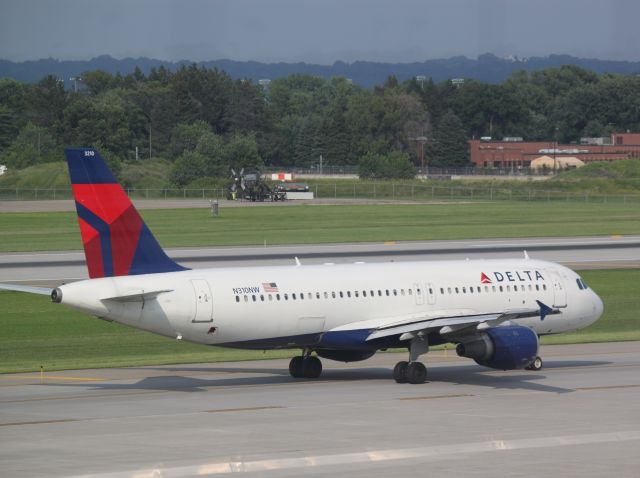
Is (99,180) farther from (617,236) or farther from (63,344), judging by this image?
(617,236)

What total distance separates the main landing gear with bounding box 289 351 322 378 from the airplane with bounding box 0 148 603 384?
0.15 ft

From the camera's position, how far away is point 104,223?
3834 cm

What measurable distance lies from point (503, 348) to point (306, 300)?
627cm

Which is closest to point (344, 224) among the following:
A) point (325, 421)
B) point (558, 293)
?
point (558, 293)

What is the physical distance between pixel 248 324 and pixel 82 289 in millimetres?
5150

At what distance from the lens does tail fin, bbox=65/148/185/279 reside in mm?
38156

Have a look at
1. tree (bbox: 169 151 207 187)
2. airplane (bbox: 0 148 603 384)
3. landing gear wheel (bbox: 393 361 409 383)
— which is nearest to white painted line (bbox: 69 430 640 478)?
airplane (bbox: 0 148 603 384)

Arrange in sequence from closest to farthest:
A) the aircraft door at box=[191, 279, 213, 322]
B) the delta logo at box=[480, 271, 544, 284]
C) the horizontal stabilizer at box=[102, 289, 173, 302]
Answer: the horizontal stabilizer at box=[102, 289, 173, 302], the aircraft door at box=[191, 279, 213, 322], the delta logo at box=[480, 271, 544, 284]

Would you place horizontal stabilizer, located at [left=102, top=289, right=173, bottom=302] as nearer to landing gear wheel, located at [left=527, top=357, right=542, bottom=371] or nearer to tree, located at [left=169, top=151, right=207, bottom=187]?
landing gear wheel, located at [left=527, top=357, right=542, bottom=371]

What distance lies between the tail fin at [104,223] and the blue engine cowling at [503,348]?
407 inches

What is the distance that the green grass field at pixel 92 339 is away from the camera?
47.5 meters

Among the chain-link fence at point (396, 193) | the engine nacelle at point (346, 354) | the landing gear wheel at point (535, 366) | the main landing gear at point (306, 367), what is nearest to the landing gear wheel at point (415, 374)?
the engine nacelle at point (346, 354)

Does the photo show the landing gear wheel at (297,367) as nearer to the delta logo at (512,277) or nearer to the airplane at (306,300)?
the airplane at (306,300)

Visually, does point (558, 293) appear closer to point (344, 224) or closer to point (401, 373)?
point (401, 373)
